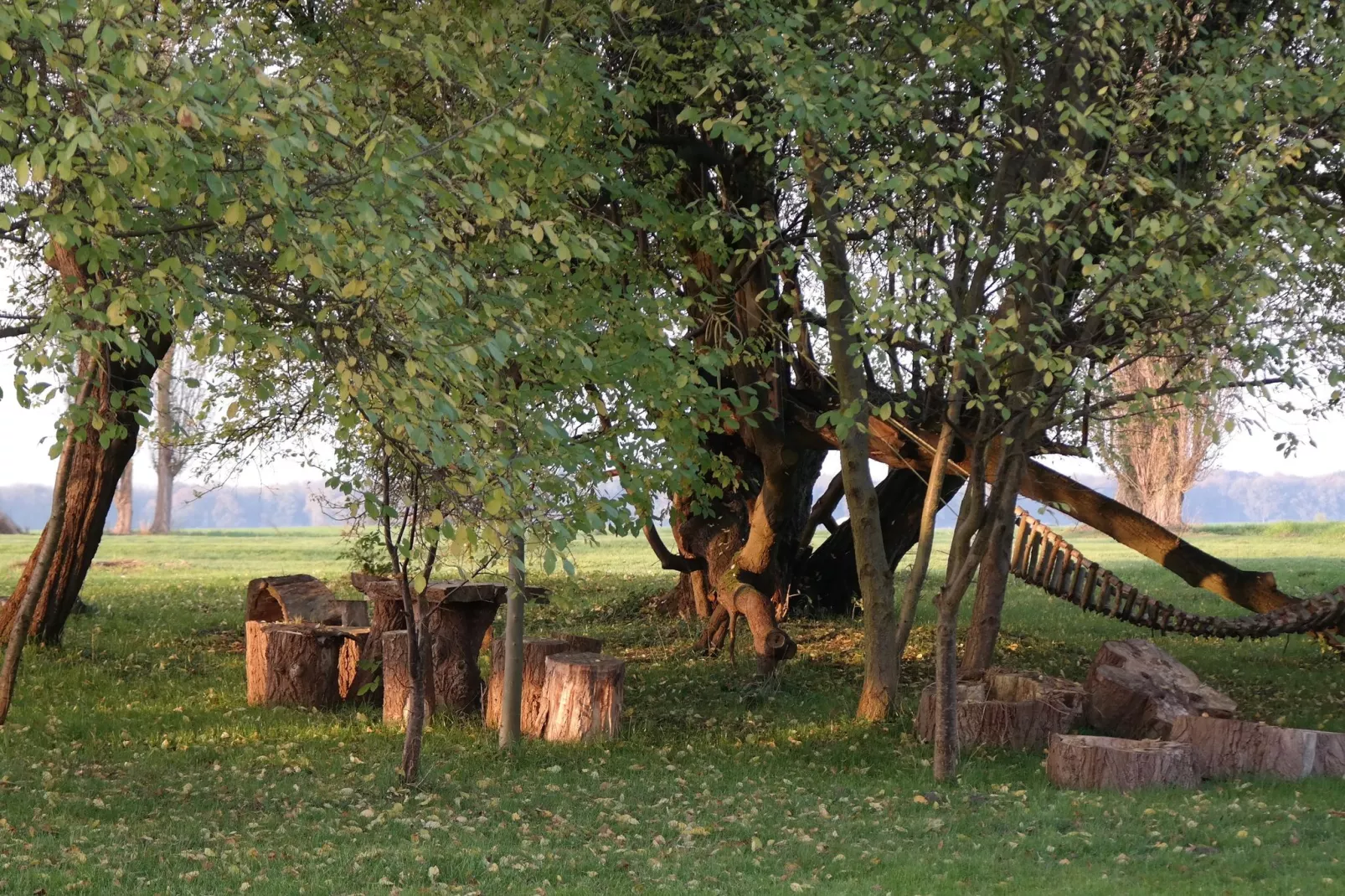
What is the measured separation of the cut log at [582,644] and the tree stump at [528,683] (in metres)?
0.50

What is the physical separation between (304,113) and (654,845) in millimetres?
5298

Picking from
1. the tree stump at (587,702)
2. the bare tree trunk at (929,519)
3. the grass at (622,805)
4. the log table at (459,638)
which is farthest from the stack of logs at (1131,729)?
the log table at (459,638)

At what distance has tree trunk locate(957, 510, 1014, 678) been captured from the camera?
1469cm

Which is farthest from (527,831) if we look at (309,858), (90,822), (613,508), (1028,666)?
(1028,666)

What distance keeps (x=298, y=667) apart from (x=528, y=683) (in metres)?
2.91

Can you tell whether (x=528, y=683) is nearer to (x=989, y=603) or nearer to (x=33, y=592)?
(x=33, y=592)

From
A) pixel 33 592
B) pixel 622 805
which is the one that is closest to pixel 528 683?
pixel 622 805

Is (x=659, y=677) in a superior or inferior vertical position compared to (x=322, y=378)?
inferior

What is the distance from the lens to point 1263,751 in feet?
35.9

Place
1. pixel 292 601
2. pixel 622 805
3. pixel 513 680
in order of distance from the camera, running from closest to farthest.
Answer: pixel 622 805
pixel 513 680
pixel 292 601

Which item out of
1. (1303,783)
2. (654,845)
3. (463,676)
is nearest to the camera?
(654,845)

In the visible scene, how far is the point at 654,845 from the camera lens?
8.64 metres

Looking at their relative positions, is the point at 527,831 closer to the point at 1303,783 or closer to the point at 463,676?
the point at 463,676

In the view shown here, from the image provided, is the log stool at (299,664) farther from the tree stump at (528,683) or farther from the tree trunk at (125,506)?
the tree trunk at (125,506)
